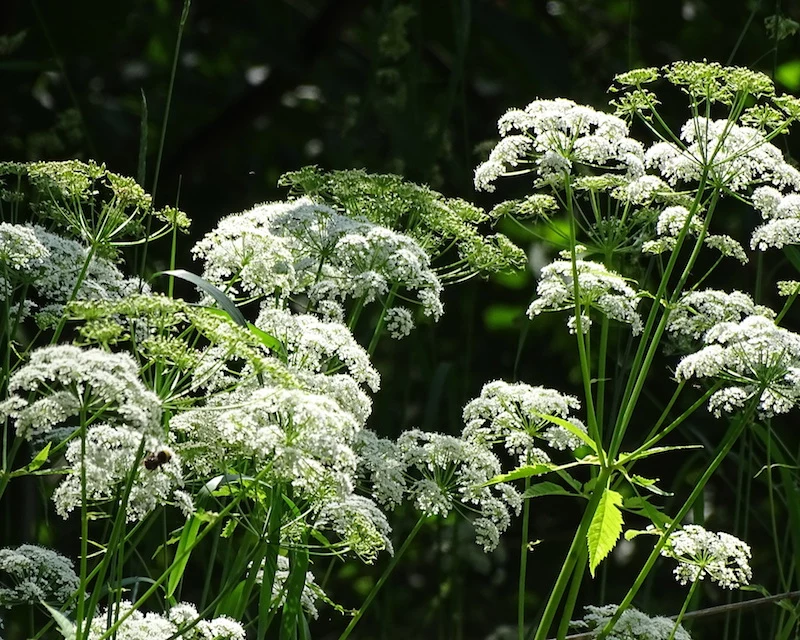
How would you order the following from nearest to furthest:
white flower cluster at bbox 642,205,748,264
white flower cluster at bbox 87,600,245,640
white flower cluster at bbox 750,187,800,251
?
1. white flower cluster at bbox 87,600,245,640
2. white flower cluster at bbox 750,187,800,251
3. white flower cluster at bbox 642,205,748,264

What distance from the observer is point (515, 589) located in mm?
5742

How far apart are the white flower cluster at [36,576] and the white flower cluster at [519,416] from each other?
912 mm

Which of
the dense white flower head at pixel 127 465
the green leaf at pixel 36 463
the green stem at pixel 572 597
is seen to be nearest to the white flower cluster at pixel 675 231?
the green stem at pixel 572 597

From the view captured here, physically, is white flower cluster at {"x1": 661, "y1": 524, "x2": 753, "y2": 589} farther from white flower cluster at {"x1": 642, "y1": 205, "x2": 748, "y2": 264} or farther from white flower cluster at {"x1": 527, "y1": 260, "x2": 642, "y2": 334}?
white flower cluster at {"x1": 642, "y1": 205, "x2": 748, "y2": 264}

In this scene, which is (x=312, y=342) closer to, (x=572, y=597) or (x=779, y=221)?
(x=572, y=597)

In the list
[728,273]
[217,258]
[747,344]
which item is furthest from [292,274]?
[728,273]

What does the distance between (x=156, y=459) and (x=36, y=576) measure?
0.97 metres

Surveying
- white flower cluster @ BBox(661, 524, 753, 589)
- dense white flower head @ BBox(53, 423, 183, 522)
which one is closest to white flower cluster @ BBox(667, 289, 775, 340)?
white flower cluster @ BBox(661, 524, 753, 589)

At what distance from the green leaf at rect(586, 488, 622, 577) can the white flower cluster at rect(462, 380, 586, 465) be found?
28cm

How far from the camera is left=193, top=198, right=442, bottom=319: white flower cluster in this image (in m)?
2.47

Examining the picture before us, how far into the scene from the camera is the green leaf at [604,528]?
2.30 meters

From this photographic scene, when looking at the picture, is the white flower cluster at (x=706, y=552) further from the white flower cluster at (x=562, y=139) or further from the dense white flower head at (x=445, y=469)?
the white flower cluster at (x=562, y=139)

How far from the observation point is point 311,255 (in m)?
2.73

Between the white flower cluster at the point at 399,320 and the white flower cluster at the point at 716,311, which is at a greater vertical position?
the white flower cluster at the point at 716,311
